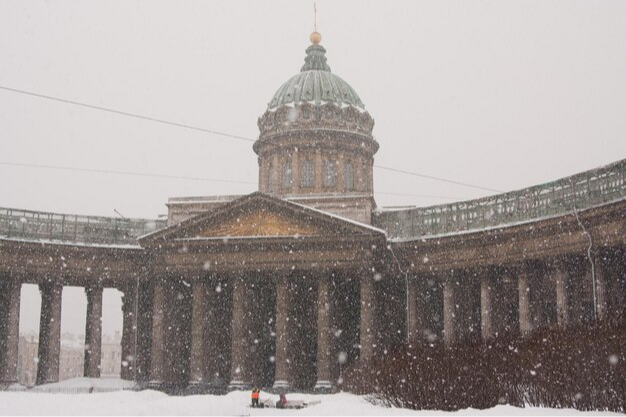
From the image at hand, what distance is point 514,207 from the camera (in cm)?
4309

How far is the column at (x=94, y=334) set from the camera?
53188 millimetres

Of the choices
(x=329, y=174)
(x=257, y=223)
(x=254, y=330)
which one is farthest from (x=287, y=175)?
(x=254, y=330)

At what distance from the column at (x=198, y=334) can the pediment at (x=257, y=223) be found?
3.32m

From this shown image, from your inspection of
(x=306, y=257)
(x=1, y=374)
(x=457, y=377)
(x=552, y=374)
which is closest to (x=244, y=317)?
(x=306, y=257)

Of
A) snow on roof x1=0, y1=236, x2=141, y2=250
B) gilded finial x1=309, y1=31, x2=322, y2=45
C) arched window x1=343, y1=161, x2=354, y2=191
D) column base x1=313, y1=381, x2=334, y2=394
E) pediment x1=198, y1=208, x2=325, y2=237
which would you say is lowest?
column base x1=313, y1=381, x2=334, y2=394

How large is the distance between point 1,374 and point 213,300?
13452 millimetres

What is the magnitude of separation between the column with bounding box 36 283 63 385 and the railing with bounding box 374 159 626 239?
1979 centimetres

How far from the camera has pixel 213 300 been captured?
2206 inches

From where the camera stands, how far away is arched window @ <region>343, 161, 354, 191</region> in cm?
6286

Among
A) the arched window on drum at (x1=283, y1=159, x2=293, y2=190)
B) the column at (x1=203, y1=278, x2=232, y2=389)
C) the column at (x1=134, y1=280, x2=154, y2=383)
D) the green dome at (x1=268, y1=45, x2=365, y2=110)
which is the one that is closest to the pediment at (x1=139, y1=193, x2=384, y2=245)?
the column at (x1=203, y1=278, x2=232, y2=389)

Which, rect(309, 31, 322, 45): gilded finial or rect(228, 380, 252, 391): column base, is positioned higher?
rect(309, 31, 322, 45): gilded finial

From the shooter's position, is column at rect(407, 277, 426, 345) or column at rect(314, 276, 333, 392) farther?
column at rect(314, 276, 333, 392)

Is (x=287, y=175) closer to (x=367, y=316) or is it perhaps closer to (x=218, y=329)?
(x=218, y=329)

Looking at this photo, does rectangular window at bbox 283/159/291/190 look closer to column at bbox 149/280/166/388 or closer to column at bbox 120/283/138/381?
column at bbox 120/283/138/381
